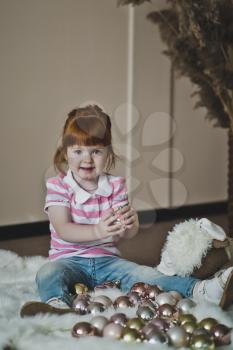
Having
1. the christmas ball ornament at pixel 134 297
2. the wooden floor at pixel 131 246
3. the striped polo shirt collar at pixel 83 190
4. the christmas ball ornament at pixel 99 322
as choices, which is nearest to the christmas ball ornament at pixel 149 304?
the christmas ball ornament at pixel 134 297

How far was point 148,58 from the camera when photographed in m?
2.29

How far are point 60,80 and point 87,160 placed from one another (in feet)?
3.24

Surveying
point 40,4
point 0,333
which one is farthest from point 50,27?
point 0,333

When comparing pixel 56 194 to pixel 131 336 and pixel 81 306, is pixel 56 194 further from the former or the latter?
pixel 131 336

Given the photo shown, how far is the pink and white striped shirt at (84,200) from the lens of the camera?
42.8 inches

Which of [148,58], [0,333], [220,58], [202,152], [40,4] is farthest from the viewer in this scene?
[202,152]

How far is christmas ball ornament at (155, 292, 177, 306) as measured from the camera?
971 millimetres

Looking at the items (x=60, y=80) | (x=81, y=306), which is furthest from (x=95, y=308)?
(x=60, y=80)

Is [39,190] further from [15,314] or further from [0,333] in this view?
[0,333]

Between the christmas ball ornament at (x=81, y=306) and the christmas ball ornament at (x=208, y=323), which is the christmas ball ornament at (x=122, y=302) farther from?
the christmas ball ornament at (x=208, y=323)

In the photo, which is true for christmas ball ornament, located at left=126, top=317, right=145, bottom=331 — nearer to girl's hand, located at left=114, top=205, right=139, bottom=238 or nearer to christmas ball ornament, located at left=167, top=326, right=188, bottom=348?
christmas ball ornament, located at left=167, top=326, right=188, bottom=348

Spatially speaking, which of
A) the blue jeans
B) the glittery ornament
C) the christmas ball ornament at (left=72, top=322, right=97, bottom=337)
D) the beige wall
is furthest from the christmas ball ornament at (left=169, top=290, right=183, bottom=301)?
the beige wall

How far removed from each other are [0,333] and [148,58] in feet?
5.45

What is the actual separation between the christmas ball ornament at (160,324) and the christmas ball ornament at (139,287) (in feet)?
0.54
